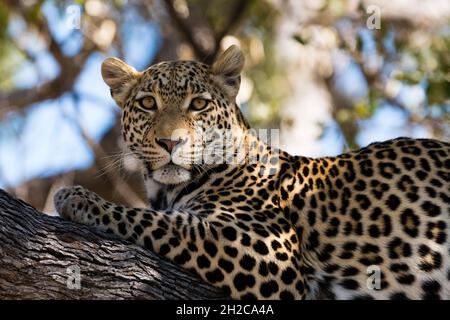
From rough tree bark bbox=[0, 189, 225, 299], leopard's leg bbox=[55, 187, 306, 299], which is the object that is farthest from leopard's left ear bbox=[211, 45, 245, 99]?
rough tree bark bbox=[0, 189, 225, 299]

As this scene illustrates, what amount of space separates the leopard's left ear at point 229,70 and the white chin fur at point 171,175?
3.76ft

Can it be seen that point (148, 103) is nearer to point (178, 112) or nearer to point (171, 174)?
point (178, 112)

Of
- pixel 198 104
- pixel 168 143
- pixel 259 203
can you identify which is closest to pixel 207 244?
pixel 259 203

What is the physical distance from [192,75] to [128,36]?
1008 cm

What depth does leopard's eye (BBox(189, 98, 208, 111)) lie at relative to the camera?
8.05 metres

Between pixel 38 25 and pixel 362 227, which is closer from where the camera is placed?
pixel 362 227

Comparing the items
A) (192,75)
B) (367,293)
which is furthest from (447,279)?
(192,75)

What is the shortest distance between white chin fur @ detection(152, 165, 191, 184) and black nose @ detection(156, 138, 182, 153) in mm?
164

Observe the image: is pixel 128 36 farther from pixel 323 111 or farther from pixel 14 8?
pixel 323 111

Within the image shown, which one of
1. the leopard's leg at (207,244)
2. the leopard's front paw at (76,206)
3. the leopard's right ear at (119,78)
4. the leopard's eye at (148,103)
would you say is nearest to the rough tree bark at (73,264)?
the leopard's leg at (207,244)

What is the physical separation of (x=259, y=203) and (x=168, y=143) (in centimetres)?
96

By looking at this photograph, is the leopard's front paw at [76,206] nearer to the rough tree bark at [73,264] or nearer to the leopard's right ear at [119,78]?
the rough tree bark at [73,264]

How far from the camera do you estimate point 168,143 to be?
7613 mm

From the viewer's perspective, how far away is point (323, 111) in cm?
1639
